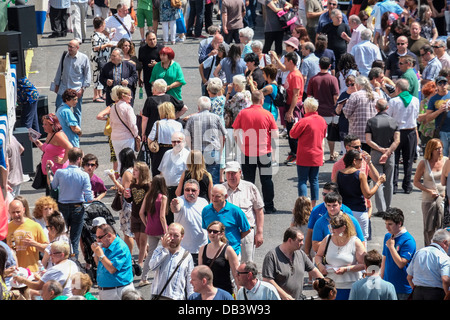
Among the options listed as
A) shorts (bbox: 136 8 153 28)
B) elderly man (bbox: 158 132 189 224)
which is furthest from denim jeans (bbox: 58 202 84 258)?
shorts (bbox: 136 8 153 28)

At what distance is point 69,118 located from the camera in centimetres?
1398

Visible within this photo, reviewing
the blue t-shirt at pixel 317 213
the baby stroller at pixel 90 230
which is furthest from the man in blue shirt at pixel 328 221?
the baby stroller at pixel 90 230

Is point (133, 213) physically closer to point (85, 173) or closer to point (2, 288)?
point (85, 173)

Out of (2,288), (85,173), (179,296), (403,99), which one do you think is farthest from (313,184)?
(2,288)

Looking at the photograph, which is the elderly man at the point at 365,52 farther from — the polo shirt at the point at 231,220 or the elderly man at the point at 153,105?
the polo shirt at the point at 231,220

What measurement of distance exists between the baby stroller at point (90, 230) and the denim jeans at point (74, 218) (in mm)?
136

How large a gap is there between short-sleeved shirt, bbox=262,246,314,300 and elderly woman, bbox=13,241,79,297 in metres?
1.92

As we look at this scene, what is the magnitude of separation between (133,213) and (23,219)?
1.45m

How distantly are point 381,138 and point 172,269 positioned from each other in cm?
482

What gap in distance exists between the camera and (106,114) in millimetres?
14500

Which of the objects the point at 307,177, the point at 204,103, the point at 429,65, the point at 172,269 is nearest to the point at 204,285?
the point at 172,269

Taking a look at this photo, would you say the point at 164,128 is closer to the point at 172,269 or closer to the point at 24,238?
the point at 24,238

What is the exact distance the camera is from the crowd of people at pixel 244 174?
9.66m

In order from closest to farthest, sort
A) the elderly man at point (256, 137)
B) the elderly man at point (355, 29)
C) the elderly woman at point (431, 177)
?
the elderly woman at point (431, 177), the elderly man at point (256, 137), the elderly man at point (355, 29)
